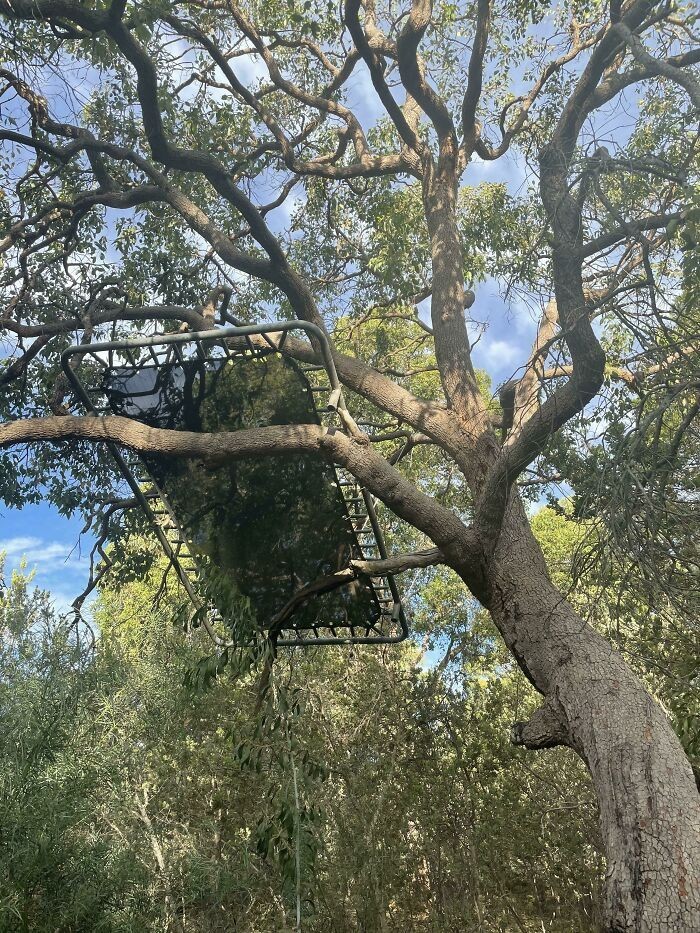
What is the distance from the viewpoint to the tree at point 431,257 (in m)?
3.27

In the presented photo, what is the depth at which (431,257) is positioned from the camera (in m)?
6.38

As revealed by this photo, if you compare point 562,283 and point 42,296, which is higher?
point 42,296

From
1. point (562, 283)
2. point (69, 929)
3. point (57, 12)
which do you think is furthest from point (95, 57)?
point (69, 929)

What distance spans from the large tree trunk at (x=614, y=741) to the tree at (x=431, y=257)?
0.04 ft

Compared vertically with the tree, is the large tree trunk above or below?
below

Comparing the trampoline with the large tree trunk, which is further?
the trampoline

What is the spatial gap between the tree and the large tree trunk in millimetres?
12

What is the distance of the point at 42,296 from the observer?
22.5ft

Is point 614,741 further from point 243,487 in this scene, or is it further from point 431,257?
point 431,257

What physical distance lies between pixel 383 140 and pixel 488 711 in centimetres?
624

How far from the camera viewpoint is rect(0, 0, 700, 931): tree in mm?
3271

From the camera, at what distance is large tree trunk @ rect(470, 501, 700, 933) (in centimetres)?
281

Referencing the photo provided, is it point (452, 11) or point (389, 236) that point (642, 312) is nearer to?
point (389, 236)

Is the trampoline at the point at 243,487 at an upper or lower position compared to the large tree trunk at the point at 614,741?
upper
